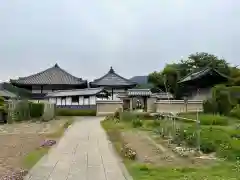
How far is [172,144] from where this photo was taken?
13758 millimetres

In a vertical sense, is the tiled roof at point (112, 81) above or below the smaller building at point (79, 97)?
above

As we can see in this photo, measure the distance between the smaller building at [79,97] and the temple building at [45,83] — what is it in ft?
10.1

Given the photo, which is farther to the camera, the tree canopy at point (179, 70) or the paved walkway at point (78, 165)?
the tree canopy at point (179, 70)

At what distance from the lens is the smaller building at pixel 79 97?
5025cm

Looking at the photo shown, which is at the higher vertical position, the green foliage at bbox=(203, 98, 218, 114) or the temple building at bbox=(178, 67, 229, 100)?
the temple building at bbox=(178, 67, 229, 100)

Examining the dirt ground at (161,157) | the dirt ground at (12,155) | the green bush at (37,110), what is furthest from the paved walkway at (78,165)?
the green bush at (37,110)

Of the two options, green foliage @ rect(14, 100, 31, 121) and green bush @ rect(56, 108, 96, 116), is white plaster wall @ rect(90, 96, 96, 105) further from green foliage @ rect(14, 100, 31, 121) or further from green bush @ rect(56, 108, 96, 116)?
green foliage @ rect(14, 100, 31, 121)

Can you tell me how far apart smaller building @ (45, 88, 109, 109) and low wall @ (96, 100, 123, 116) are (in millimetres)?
3265

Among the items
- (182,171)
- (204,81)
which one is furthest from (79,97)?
(182,171)

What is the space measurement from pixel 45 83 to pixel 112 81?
10811 mm

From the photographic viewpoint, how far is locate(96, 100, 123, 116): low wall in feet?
151

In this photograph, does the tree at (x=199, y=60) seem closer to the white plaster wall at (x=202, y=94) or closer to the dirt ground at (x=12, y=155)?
the white plaster wall at (x=202, y=94)

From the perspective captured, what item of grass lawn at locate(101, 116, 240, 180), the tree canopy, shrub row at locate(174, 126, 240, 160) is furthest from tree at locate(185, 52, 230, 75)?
grass lawn at locate(101, 116, 240, 180)

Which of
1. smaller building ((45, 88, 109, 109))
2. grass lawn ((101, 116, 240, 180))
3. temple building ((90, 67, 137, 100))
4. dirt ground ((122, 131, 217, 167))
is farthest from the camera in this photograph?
temple building ((90, 67, 137, 100))
